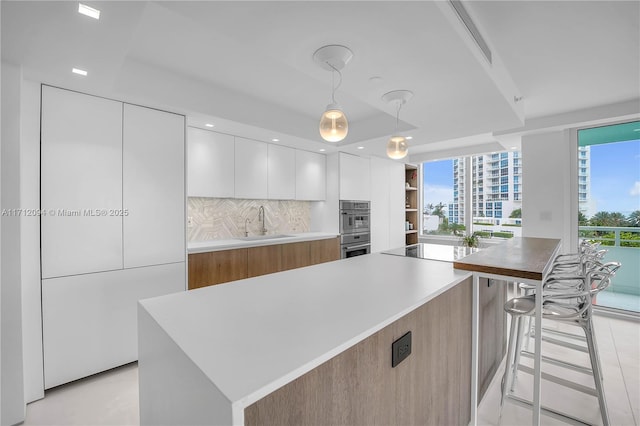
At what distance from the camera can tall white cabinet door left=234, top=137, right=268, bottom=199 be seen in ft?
11.7

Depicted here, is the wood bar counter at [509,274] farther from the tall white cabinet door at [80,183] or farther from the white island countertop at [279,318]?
the tall white cabinet door at [80,183]

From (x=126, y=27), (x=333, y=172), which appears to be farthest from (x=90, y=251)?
(x=333, y=172)

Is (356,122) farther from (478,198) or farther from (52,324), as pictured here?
(52,324)

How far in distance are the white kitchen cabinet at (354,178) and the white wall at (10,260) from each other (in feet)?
11.4

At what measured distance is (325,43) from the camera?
1.61 metres

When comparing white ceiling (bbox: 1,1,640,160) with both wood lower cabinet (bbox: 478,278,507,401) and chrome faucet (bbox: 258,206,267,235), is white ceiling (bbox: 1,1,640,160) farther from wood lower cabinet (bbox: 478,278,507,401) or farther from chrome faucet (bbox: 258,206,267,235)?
wood lower cabinet (bbox: 478,278,507,401)

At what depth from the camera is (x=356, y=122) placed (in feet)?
13.1

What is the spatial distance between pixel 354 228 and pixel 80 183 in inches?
137

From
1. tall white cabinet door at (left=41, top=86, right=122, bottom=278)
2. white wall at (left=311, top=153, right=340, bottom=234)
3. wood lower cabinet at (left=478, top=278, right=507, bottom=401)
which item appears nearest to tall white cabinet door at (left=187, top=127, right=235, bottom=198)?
tall white cabinet door at (left=41, top=86, right=122, bottom=278)

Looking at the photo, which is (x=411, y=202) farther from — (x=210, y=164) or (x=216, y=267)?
(x=216, y=267)

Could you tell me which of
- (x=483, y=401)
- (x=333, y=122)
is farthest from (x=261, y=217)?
(x=483, y=401)

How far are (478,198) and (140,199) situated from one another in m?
5.62

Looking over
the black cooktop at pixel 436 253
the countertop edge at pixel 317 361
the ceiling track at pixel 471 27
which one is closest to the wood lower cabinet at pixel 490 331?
the black cooktop at pixel 436 253

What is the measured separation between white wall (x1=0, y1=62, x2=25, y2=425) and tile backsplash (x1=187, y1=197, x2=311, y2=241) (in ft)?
5.36
